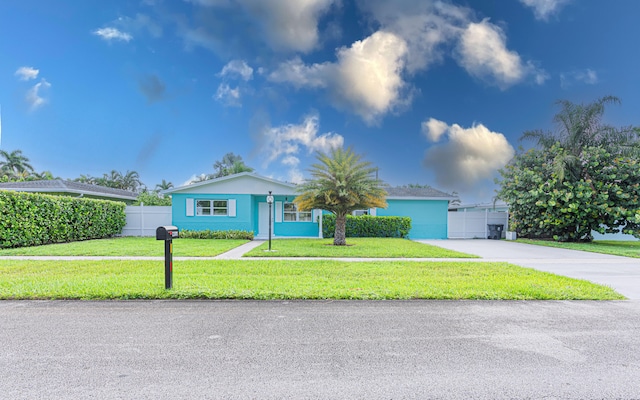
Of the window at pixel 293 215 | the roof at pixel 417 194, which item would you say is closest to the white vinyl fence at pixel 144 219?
the window at pixel 293 215

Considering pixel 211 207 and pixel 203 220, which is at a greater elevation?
pixel 211 207

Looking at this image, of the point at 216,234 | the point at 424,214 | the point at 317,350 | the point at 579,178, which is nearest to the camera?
the point at 317,350

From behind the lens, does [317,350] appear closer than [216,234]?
Yes

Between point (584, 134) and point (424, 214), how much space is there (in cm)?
909

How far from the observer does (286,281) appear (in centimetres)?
614

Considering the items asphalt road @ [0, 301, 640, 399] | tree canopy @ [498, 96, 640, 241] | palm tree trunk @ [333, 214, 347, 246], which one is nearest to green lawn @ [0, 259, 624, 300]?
asphalt road @ [0, 301, 640, 399]

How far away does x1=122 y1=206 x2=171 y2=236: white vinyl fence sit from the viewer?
1842 cm

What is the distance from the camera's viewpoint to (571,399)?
234 cm

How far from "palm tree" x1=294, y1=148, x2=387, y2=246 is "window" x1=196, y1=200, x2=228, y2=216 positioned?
6.07 meters

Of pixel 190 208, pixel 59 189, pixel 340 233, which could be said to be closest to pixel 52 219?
pixel 190 208

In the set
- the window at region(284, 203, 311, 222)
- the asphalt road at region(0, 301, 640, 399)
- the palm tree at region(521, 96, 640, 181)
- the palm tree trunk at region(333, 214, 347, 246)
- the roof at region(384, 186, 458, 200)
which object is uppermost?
the palm tree at region(521, 96, 640, 181)

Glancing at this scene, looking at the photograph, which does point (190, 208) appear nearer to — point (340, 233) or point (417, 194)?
point (340, 233)

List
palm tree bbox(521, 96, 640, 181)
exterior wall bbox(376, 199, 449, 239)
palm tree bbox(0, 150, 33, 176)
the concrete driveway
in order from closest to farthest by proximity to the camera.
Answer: the concrete driveway, palm tree bbox(521, 96, 640, 181), exterior wall bbox(376, 199, 449, 239), palm tree bbox(0, 150, 33, 176)

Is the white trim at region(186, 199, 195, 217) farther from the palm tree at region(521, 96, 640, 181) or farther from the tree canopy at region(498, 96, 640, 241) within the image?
the palm tree at region(521, 96, 640, 181)
